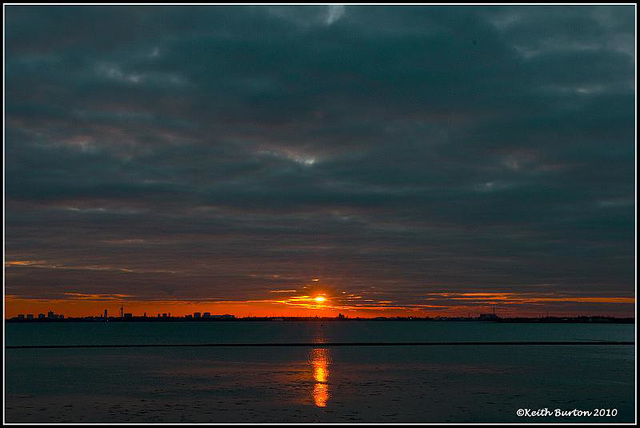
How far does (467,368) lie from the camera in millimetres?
95625

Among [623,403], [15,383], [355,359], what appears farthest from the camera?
[355,359]

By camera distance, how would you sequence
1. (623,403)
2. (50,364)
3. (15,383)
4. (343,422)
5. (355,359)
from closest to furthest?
(343,422), (623,403), (15,383), (50,364), (355,359)

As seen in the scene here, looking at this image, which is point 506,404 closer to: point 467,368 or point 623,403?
point 623,403

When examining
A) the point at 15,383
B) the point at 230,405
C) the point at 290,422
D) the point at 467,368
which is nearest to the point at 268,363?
the point at 467,368

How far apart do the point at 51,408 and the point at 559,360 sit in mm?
88239

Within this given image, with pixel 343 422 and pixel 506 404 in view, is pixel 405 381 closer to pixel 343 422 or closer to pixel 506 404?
pixel 506 404

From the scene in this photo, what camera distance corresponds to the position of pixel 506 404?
5862 centimetres

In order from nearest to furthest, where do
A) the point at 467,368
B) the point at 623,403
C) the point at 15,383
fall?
1. the point at 623,403
2. the point at 15,383
3. the point at 467,368

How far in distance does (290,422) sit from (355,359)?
6660 centimetres

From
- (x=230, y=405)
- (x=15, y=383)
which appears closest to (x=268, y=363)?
(x=15, y=383)

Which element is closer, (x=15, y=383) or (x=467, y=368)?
(x=15, y=383)

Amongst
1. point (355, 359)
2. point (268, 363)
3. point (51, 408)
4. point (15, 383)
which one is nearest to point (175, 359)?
point (268, 363)

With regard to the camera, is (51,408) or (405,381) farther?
(405,381)

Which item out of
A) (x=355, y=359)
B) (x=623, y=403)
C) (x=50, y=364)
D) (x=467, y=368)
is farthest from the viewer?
(x=355, y=359)
